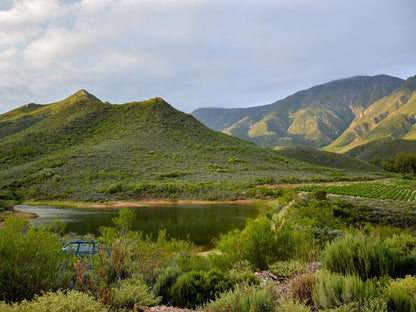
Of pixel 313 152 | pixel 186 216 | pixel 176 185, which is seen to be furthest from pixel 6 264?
pixel 313 152

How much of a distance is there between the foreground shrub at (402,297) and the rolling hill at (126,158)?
38436mm

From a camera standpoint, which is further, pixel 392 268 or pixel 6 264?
pixel 392 268

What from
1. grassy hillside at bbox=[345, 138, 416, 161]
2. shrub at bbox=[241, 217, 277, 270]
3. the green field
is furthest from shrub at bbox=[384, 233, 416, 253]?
grassy hillside at bbox=[345, 138, 416, 161]

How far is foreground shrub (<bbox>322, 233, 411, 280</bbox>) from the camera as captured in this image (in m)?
6.33

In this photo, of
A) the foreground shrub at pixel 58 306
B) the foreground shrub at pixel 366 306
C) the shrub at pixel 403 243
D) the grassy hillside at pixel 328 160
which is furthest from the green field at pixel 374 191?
the grassy hillside at pixel 328 160

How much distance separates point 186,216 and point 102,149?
42313mm

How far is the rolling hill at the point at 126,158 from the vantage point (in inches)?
1783

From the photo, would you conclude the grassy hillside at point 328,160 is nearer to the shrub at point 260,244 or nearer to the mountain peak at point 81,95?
the mountain peak at point 81,95

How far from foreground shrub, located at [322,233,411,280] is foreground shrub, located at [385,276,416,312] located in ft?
4.69

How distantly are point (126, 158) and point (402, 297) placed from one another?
195ft

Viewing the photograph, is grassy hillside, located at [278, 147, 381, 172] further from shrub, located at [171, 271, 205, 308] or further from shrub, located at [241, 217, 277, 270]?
shrub, located at [171, 271, 205, 308]

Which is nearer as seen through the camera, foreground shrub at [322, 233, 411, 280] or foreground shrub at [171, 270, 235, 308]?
foreground shrub at [171, 270, 235, 308]

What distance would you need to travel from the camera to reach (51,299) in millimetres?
4199

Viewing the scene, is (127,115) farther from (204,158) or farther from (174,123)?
(204,158)
